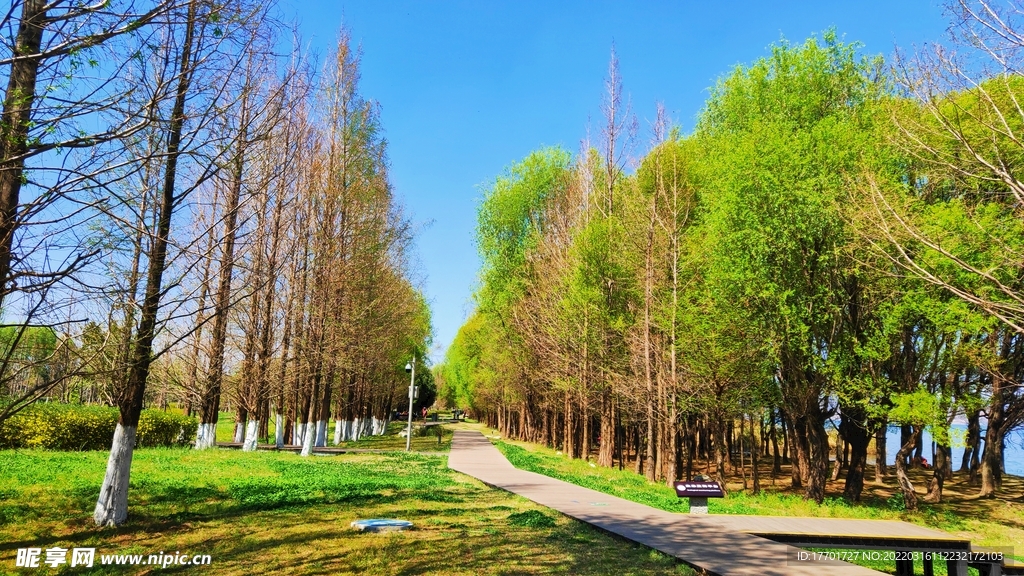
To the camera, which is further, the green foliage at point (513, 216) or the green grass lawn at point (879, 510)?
the green foliage at point (513, 216)

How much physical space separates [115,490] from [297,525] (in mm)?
2482

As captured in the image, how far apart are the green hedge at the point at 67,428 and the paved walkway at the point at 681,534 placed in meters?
13.3

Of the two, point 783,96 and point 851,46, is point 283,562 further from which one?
point 851,46

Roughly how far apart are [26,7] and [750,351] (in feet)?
54.9

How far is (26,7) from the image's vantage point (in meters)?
4.00

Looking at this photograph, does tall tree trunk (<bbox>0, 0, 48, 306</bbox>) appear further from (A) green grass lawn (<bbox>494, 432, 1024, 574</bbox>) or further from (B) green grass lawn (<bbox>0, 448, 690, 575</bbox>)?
(A) green grass lawn (<bbox>494, 432, 1024, 574</bbox>)

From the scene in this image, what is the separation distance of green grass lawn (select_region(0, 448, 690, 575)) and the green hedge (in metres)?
3.90

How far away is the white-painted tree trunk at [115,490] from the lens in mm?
7691

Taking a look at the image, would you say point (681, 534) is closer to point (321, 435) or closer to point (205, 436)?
point (205, 436)

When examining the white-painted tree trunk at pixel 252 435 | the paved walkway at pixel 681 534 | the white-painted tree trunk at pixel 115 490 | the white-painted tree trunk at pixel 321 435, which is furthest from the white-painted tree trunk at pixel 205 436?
the white-painted tree trunk at pixel 115 490

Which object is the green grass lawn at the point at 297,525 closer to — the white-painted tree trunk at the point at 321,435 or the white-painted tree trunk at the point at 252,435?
the white-painted tree trunk at the point at 252,435

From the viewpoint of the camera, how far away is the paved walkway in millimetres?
6910

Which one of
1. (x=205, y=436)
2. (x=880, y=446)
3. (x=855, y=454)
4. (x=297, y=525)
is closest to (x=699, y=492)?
(x=297, y=525)

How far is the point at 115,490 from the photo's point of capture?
7.75 metres
